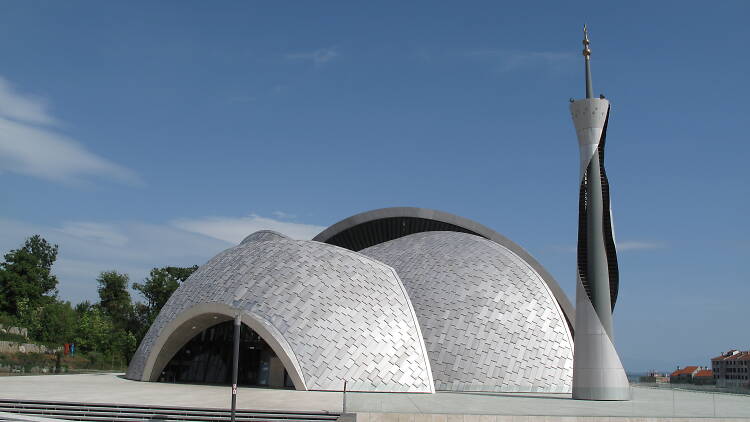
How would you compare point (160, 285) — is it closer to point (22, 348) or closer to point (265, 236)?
point (22, 348)

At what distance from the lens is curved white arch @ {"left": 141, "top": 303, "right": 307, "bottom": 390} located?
2406cm

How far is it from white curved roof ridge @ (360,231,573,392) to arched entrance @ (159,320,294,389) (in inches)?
297

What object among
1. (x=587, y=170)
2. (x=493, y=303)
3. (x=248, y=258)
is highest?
(x=587, y=170)

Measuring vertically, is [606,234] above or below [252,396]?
above

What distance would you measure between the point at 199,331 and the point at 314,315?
7198mm

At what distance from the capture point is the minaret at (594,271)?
22.2m

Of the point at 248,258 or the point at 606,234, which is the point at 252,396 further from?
the point at 606,234

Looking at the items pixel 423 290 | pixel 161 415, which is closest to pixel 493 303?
pixel 423 290

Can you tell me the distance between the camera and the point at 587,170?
24391mm

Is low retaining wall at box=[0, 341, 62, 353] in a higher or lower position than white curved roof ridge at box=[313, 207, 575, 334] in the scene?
lower

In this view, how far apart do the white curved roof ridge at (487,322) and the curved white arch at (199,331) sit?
278 inches

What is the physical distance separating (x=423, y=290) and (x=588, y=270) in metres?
9.40

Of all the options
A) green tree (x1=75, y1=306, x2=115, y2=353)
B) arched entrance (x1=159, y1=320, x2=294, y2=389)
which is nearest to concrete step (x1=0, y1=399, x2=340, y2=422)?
arched entrance (x1=159, y1=320, x2=294, y2=389)

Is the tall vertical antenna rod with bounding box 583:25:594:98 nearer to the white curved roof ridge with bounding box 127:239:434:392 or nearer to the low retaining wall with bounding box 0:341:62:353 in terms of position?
the white curved roof ridge with bounding box 127:239:434:392
